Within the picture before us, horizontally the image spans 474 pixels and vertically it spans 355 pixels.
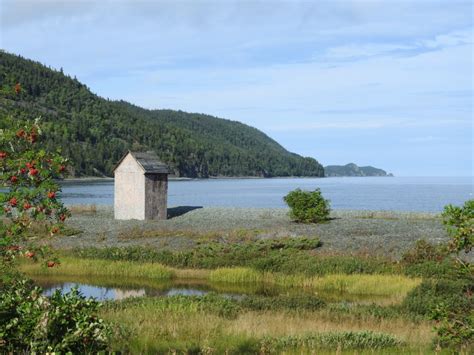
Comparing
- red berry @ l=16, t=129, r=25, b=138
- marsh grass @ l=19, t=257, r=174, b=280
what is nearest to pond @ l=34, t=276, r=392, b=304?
marsh grass @ l=19, t=257, r=174, b=280

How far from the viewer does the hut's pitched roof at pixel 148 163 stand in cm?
4750

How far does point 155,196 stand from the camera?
4831cm

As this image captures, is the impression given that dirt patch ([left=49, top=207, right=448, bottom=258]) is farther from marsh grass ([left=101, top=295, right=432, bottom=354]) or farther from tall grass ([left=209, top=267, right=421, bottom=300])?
marsh grass ([left=101, top=295, right=432, bottom=354])

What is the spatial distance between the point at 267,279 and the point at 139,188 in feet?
71.6

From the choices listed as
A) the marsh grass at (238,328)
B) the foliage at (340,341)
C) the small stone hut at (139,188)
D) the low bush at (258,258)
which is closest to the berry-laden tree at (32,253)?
the marsh grass at (238,328)

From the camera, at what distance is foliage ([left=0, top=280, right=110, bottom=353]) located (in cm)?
745

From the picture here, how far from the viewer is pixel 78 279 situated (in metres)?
28.8

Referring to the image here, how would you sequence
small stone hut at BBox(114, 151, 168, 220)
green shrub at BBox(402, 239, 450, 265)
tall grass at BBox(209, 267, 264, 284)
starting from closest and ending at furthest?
tall grass at BBox(209, 267, 264, 284), green shrub at BBox(402, 239, 450, 265), small stone hut at BBox(114, 151, 168, 220)

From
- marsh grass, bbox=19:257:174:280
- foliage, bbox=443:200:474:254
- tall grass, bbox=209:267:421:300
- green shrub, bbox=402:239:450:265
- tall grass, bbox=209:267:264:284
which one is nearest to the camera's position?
foliage, bbox=443:200:474:254

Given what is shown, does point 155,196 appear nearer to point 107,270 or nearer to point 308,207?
point 308,207

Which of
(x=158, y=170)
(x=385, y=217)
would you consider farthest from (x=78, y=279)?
(x=385, y=217)

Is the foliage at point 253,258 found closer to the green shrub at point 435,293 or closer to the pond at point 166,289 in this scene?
the pond at point 166,289

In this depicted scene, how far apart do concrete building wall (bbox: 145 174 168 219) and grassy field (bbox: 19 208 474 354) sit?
2445 mm

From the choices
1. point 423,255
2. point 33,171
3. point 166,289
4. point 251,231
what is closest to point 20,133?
point 33,171
